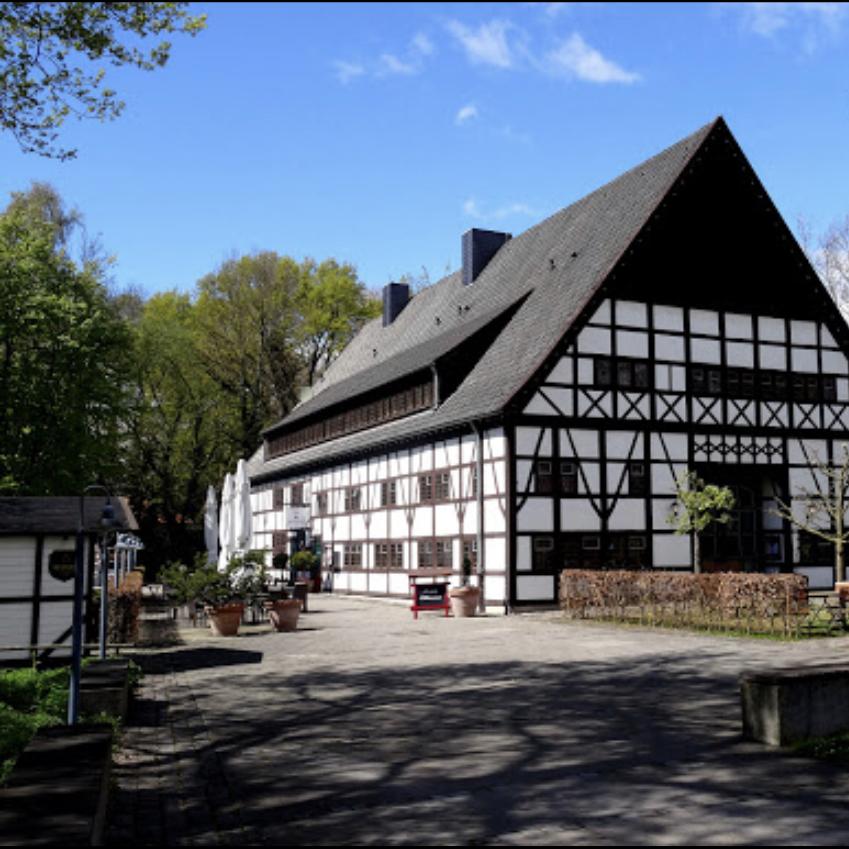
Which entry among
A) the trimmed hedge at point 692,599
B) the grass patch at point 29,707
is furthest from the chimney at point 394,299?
the grass patch at point 29,707

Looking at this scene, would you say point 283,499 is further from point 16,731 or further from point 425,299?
A: point 16,731

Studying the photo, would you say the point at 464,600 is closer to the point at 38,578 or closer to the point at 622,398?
the point at 622,398

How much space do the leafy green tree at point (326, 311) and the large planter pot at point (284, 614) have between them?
37.4 metres

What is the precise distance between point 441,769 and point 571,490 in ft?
60.4

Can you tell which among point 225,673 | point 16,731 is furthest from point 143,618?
point 16,731

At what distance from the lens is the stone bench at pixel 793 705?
328 inches

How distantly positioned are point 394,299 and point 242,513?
22913 mm

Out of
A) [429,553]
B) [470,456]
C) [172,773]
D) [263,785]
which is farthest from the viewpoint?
[429,553]

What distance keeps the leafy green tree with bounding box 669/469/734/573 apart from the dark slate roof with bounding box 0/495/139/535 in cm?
1535

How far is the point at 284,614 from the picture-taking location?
798 inches

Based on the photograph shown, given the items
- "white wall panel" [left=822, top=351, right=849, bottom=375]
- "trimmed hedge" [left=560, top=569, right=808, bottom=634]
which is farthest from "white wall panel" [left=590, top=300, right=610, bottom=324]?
"white wall panel" [left=822, top=351, right=849, bottom=375]

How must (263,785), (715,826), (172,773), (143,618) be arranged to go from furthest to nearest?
1. (143,618)
2. (172,773)
3. (263,785)
4. (715,826)

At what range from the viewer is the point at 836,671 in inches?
343

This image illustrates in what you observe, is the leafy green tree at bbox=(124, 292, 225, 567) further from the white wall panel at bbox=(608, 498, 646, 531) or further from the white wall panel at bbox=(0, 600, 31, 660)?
the white wall panel at bbox=(0, 600, 31, 660)
